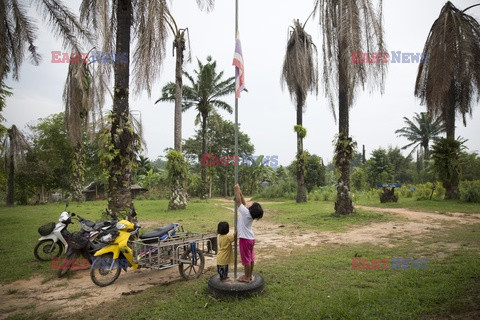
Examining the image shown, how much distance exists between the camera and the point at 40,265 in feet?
21.3

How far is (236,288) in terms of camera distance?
4281 millimetres

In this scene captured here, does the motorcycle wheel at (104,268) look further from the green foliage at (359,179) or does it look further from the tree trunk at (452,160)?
the green foliage at (359,179)

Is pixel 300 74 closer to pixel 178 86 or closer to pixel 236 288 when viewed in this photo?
pixel 178 86

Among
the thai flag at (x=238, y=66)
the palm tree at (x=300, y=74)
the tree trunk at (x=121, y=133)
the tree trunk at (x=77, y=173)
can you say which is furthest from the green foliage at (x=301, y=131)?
the tree trunk at (x=77, y=173)

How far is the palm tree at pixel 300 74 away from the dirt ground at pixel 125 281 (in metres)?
9.63

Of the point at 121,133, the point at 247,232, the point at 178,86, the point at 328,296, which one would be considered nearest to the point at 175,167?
the point at 178,86

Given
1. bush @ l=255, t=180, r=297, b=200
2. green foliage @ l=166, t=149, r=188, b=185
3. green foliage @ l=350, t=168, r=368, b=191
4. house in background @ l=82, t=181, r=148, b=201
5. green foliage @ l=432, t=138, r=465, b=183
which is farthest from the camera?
green foliage @ l=350, t=168, r=368, b=191

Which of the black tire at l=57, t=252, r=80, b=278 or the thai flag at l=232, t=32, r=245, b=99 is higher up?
the thai flag at l=232, t=32, r=245, b=99

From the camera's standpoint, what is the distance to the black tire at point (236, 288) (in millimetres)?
4262

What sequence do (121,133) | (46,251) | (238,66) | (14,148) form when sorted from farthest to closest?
1. (14,148)
2. (121,133)
3. (46,251)
4. (238,66)

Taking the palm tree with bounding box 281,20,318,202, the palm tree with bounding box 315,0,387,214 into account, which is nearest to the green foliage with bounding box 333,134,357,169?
the palm tree with bounding box 315,0,387,214

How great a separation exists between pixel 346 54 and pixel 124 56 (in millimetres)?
8848

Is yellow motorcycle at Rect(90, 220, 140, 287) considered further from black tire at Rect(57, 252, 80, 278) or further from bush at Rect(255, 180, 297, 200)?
bush at Rect(255, 180, 297, 200)

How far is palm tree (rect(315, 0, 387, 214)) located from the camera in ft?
39.2
